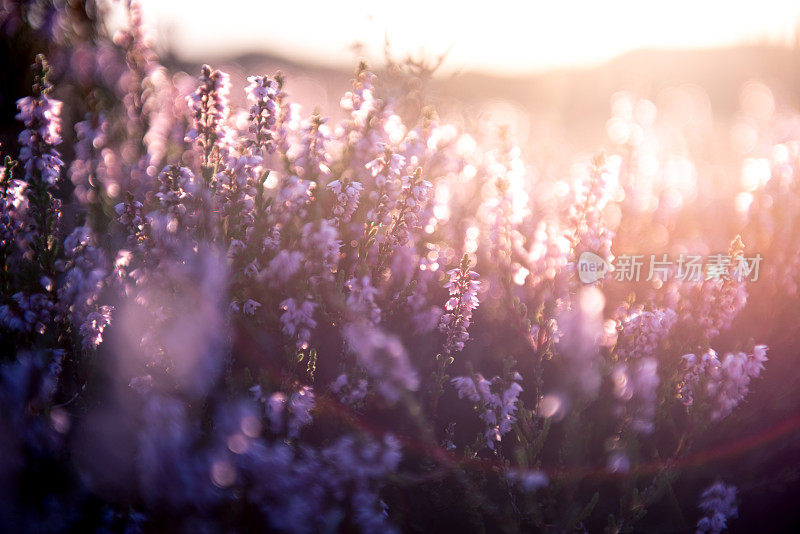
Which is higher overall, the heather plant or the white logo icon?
the white logo icon

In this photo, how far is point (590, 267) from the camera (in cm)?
326

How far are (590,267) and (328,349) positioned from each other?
1.61 metres

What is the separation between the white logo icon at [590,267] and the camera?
3238 millimetres

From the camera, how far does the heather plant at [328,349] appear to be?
2305 mm

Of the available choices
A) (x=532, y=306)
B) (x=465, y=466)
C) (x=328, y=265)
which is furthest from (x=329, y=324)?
(x=532, y=306)

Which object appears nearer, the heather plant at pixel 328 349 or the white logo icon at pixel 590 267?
the heather plant at pixel 328 349

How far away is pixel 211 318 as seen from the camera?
2500 mm

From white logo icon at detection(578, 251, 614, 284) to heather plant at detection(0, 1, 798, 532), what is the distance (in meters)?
0.06

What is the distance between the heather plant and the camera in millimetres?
2305

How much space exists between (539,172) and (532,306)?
2539mm

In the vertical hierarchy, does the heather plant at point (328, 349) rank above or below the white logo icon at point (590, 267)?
below

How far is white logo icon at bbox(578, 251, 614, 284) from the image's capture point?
3238 millimetres

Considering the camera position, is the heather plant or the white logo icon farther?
the white logo icon

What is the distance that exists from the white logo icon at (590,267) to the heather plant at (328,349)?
6 centimetres
